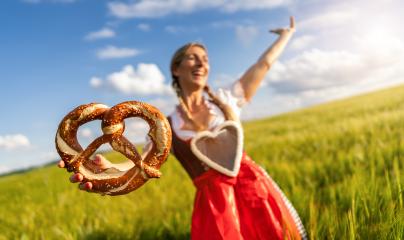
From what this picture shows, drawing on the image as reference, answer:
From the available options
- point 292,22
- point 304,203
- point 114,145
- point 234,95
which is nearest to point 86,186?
point 114,145

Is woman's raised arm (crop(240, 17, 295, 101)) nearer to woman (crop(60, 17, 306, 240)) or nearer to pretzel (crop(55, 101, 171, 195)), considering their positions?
woman (crop(60, 17, 306, 240))

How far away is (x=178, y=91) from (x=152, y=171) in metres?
1.38

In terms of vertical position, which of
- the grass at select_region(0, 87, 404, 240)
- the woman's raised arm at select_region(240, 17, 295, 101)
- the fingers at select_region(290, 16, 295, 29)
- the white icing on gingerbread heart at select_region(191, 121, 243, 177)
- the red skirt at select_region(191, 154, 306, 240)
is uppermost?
the fingers at select_region(290, 16, 295, 29)

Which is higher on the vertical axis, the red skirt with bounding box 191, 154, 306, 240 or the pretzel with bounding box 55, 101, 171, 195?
the pretzel with bounding box 55, 101, 171, 195

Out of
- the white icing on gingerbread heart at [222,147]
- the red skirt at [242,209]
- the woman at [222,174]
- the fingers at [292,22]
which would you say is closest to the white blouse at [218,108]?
the woman at [222,174]

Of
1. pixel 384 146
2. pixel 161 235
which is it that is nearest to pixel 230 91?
pixel 161 235

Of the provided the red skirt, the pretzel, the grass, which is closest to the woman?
the red skirt

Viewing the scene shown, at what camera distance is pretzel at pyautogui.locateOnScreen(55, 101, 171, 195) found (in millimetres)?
1704

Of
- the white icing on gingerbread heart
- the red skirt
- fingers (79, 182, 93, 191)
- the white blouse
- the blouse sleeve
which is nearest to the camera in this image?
fingers (79, 182, 93, 191)

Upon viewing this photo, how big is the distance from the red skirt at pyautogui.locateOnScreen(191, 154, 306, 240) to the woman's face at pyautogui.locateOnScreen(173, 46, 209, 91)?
64 centimetres

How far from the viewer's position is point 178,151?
273cm

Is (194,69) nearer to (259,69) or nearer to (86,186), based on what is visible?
(259,69)

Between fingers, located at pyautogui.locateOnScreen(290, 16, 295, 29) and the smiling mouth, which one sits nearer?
the smiling mouth

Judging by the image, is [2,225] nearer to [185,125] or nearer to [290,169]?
[185,125]
